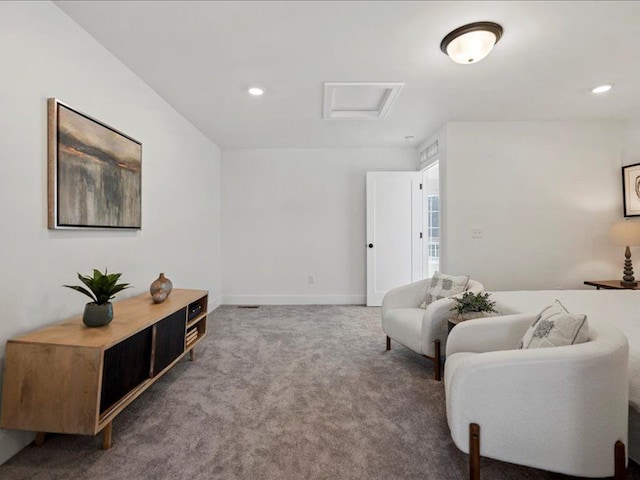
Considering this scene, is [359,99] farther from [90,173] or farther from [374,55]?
[90,173]

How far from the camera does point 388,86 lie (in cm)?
272

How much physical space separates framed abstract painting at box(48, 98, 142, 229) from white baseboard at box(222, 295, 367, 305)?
2.46 meters

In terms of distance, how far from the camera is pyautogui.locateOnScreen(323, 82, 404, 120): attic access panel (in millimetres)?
2725

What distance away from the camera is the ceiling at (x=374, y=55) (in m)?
1.81

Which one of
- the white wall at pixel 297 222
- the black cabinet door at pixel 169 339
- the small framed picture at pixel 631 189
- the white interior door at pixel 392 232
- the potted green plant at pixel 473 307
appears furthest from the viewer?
the white wall at pixel 297 222

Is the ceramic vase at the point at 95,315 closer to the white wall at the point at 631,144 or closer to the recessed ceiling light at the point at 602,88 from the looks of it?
the recessed ceiling light at the point at 602,88

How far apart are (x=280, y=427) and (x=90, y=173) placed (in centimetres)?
200

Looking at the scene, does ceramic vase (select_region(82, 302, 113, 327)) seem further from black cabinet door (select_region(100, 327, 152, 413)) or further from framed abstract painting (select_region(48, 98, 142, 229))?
framed abstract painting (select_region(48, 98, 142, 229))

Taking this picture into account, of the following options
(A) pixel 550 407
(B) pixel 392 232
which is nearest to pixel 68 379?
(A) pixel 550 407

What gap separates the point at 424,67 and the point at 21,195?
2734 mm

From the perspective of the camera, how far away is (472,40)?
1.95 metres

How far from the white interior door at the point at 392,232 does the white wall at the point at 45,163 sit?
2797 mm

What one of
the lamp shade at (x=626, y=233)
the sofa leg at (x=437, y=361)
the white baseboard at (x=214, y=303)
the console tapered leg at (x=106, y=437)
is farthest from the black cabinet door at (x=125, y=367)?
the lamp shade at (x=626, y=233)

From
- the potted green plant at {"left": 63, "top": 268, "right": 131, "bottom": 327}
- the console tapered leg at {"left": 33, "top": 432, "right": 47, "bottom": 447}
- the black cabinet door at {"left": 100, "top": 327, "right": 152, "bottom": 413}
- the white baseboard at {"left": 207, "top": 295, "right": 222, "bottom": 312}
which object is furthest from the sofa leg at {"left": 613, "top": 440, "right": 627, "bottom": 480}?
the white baseboard at {"left": 207, "top": 295, "right": 222, "bottom": 312}
